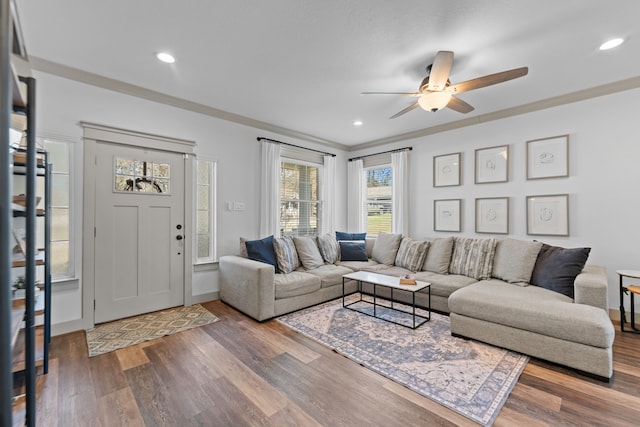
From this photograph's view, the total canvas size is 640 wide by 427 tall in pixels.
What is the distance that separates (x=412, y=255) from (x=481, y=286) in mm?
1261

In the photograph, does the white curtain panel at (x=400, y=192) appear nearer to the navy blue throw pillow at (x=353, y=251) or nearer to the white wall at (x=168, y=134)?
the navy blue throw pillow at (x=353, y=251)

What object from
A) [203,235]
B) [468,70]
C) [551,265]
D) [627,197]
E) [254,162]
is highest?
[468,70]

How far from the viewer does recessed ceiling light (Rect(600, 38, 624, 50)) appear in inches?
94.0

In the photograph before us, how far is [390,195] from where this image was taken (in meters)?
5.41

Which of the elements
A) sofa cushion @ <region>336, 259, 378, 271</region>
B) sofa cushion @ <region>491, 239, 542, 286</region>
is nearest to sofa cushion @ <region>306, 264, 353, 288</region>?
sofa cushion @ <region>336, 259, 378, 271</region>

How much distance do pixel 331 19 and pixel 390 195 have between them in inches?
144

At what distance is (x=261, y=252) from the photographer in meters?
3.78

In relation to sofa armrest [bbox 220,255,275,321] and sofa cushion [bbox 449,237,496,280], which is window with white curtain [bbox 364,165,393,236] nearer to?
sofa cushion [bbox 449,237,496,280]

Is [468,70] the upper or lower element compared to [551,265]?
upper

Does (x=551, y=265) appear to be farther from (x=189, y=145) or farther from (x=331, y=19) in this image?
(x=189, y=145)

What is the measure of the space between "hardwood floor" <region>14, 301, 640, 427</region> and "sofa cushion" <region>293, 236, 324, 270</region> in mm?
1661

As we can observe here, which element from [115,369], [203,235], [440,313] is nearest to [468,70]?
[440,313]

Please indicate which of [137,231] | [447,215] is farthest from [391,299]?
[137,231]

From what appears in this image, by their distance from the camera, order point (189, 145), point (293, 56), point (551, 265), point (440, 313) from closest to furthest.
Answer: point (293, 56)
point (551, 265)
point (440, 313)
point (189, 145)
